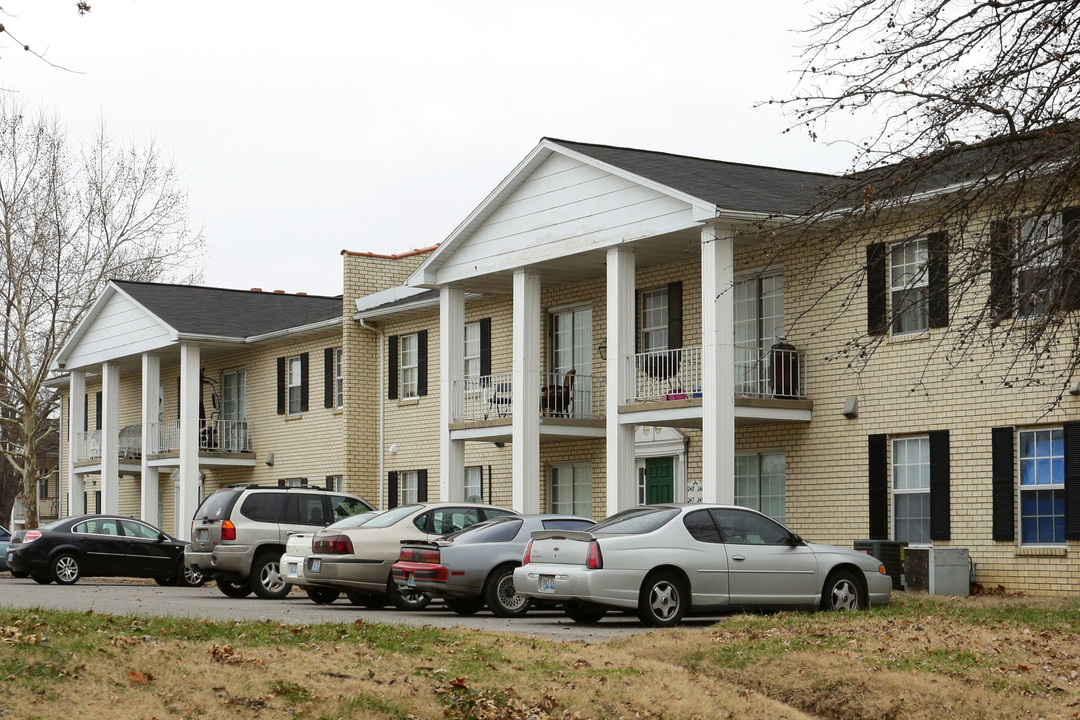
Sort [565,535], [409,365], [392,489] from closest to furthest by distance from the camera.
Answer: [565,535]
[409,365]
[392,489]

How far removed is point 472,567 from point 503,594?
54cm

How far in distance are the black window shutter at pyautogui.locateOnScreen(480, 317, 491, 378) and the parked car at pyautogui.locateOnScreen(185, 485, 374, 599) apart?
8946mm

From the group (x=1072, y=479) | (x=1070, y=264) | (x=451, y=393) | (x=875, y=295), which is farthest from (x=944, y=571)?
(x=451, y=393)

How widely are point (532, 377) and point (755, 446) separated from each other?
447 cm

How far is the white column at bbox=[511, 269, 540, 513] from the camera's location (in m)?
27.0

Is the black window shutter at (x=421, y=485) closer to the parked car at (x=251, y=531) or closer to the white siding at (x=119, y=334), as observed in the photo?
the white siding at (x=119, y=334)

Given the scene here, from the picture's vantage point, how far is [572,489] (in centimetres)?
2997

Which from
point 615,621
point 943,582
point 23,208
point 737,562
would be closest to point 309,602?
point 615,621

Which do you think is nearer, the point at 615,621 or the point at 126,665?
the point at 126,665

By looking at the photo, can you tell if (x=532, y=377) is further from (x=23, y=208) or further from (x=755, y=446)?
(x=23, y=208)

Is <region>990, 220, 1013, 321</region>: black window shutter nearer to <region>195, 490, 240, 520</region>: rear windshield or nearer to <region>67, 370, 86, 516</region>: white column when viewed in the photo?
<region>195, 490, 240, 520</region>: rear windshield

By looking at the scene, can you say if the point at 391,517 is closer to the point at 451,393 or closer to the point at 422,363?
the point at 451,393

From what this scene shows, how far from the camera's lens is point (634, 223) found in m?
24.8

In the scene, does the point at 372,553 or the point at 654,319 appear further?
the point at 654,319
